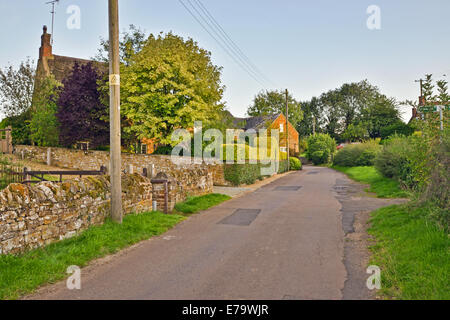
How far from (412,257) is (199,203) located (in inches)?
346

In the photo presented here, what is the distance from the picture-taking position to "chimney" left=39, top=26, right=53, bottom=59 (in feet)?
128

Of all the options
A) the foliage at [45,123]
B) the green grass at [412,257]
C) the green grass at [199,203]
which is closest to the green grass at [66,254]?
the green grass at [199,203]

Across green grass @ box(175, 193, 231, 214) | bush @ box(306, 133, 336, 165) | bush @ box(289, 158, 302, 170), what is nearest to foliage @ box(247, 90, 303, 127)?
bush @ box(306, 133, 336, 165)

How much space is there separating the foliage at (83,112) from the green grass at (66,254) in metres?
18.9

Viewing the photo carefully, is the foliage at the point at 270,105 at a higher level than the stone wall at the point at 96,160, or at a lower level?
higher

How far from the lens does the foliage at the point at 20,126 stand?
32094 millimetres

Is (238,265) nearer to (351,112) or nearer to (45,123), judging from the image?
(45,123)

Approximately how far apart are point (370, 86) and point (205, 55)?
6814 centimetres

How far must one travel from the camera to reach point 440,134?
828 cm

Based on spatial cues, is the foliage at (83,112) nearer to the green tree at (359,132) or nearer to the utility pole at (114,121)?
the utility pole at (114,121)

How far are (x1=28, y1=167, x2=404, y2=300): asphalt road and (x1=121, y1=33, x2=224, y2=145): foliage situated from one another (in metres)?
14.1

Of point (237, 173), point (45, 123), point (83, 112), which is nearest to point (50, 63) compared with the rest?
point (45, 123)

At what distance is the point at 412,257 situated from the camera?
5844 mm
